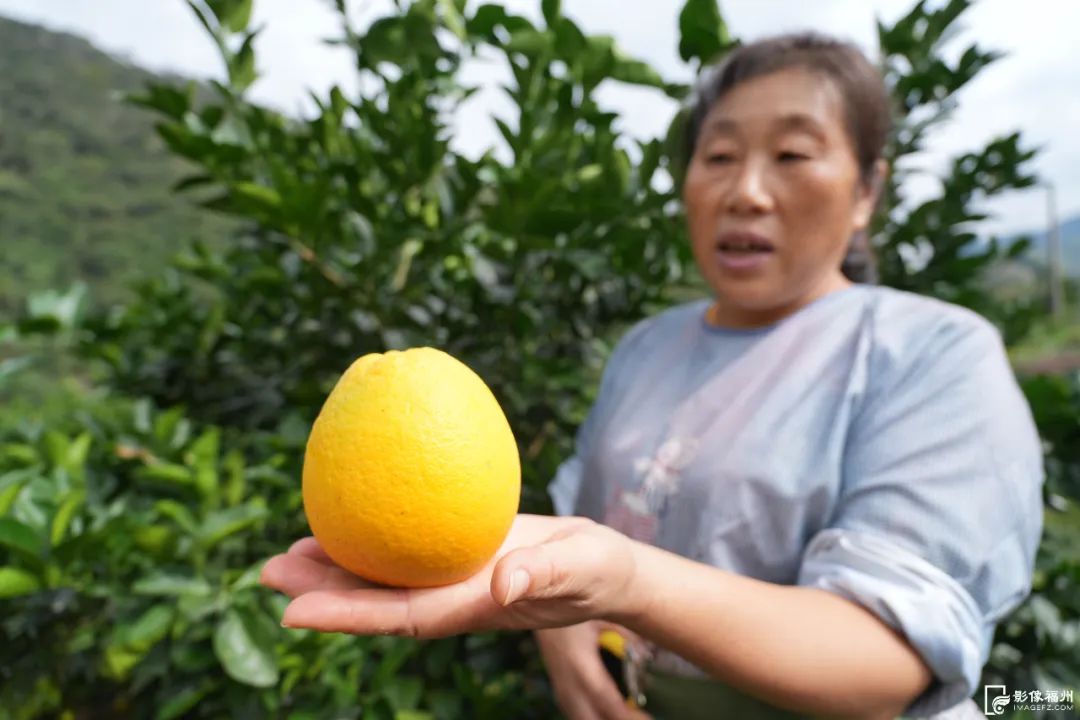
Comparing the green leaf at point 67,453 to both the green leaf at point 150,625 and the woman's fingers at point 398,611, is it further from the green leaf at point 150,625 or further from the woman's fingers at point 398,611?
the woman's fingers at point 398,611

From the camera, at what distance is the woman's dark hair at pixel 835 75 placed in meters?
1.01

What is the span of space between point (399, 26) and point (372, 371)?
72 cm

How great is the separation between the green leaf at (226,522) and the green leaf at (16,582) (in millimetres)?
234

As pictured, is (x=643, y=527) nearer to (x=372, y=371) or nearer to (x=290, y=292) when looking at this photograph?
(x=372, y=371)

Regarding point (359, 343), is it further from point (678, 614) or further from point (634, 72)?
point (678, 614)

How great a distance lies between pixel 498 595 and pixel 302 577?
0.26 metres

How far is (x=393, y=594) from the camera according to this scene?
0.62 meters

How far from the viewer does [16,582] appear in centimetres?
98

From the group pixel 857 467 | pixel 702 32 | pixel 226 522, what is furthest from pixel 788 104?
pixel 226 522

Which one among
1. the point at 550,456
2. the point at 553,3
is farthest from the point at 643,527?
the point at 553,3

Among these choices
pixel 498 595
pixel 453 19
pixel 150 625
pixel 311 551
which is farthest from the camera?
pixel 453 19

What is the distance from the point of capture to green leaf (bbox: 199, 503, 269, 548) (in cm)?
102

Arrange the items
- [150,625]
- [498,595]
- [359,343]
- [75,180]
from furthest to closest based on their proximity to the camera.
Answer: [75,180], [359,343], [150,625], [498,595]
